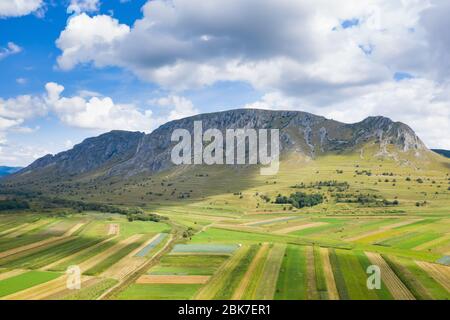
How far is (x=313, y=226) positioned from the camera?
6609 inches

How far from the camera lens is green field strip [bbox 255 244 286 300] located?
7238 cm

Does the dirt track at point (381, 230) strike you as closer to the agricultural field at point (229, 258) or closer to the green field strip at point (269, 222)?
the agricultural field at point (229, 258)

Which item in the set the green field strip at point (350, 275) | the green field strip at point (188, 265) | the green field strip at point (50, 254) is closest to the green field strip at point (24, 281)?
the green field strip at point (50, 254)

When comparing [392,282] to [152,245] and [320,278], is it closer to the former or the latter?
[320,278]

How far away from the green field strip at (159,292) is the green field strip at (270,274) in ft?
45.5

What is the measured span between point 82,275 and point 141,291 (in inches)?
909

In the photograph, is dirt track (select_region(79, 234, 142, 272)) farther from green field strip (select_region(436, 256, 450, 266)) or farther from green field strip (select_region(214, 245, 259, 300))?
green field strip (select_region(436, 256, 450, 266))

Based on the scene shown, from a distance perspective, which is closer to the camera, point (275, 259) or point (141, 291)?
point (141, 291)

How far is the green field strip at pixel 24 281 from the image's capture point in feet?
260

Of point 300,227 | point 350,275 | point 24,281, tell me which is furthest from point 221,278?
point 300,227

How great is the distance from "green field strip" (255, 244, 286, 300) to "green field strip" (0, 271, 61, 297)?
50.9 m

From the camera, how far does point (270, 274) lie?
3420 inches
